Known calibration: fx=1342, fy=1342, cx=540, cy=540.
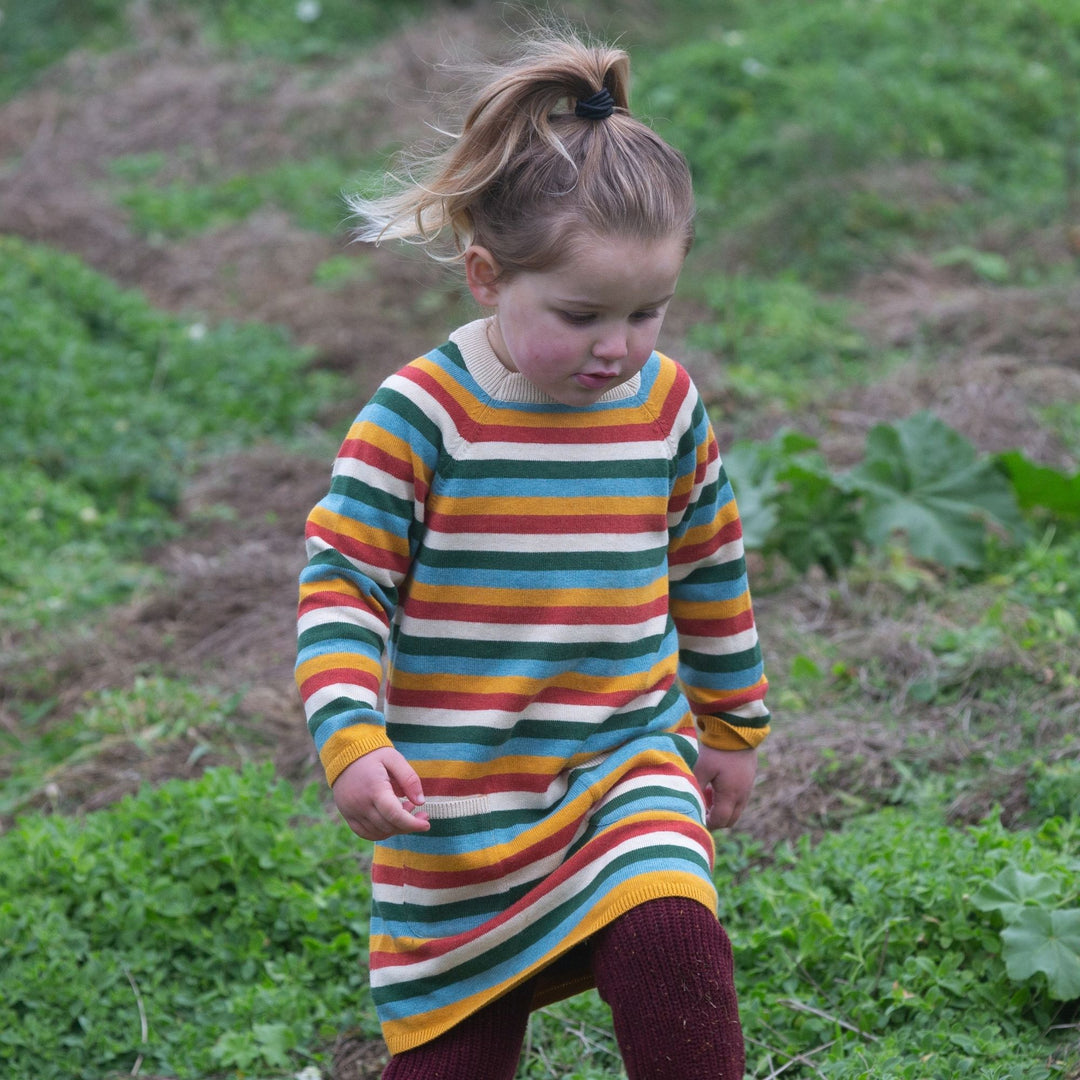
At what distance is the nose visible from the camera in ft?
5.95

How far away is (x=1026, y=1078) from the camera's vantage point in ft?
6.96

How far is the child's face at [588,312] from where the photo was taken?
1782 mm

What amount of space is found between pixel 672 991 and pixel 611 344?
2.78 feet

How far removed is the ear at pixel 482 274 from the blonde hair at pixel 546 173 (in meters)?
0.01

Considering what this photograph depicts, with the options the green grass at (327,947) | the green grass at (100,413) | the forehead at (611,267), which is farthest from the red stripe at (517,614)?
the green grass at (100,413)

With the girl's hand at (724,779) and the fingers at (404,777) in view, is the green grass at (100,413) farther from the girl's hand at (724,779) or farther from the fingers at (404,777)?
the fingers at (404,777)

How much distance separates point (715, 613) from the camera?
2.12 metres

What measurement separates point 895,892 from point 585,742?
3.09 feet

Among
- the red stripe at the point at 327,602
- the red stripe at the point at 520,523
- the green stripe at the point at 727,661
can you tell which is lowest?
the green stripe at the point at 727,661

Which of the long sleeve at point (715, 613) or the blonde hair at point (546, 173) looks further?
the long sleeve at point (715, 613)

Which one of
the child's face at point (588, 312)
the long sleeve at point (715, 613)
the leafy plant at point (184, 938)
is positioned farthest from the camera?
the leafy plant at point (184, 938)

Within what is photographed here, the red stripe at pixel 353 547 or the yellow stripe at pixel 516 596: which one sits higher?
the red stripe at pixel 353 547

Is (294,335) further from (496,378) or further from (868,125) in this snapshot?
(496,378)

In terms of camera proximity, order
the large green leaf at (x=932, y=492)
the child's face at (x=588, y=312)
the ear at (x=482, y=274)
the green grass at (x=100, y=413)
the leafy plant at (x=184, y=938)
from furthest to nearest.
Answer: the green grass at (x=100, y=413) < the large green leaf at (x=932, y=492) < the leafy plant at (x=184, y=938) < the ear at (x=482, y=274) < the child's face at (x=588, y=312)
